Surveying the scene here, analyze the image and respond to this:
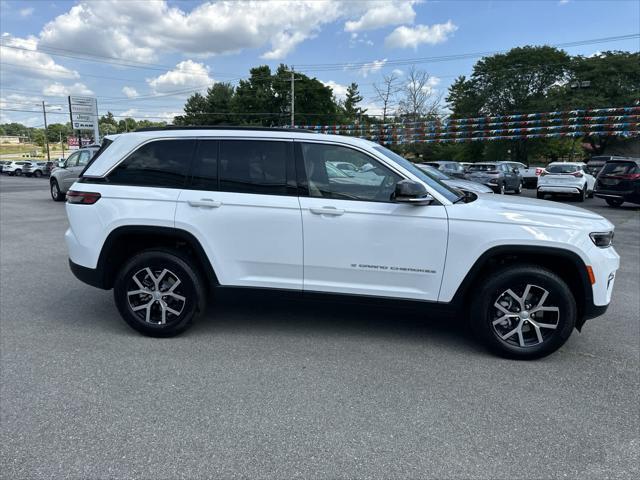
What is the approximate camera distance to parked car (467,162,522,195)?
61.0 feet

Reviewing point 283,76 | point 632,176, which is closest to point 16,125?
point 283,76

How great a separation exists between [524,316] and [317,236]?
185cm

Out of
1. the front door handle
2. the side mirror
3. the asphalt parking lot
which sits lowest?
the asphalt parking lot

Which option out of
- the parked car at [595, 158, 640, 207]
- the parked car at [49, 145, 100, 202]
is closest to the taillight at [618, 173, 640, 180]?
the parked car at [595, 158, 640, 207]

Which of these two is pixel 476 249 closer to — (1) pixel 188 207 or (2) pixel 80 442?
(1) pixel 188 207

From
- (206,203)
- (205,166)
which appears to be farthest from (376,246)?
(205,166)

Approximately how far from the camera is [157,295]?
3998mm

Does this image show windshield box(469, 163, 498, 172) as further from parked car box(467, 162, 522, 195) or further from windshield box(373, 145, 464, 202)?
windshield box(373, 145, 464, 202)

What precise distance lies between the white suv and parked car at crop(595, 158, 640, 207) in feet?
44.5

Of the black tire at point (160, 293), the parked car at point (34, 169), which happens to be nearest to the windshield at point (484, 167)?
the black tire at point (160, 293)

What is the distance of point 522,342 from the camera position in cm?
367

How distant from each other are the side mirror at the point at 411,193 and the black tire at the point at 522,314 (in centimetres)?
89

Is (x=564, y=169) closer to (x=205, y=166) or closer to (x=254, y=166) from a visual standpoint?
(x=254, y=166)

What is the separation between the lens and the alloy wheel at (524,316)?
3.61 m
